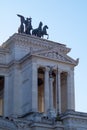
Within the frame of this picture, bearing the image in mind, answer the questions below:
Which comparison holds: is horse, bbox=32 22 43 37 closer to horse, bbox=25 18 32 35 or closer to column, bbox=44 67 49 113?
horse, bbox=25 18 32 35

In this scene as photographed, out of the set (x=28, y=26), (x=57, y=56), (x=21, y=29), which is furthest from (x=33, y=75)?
(x=28, y=26)

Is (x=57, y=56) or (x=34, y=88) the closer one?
(x=34, y=88)

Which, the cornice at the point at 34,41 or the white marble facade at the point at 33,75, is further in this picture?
the cornice at the point at 34,41

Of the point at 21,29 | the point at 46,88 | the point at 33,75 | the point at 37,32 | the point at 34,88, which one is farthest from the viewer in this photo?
the point at 37,32

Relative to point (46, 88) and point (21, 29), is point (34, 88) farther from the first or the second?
point (21, 29)

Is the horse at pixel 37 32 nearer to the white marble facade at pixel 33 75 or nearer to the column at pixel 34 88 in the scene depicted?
the white marble facade at pixel 33 75

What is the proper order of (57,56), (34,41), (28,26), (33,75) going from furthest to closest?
(28,26) < (34,41) < (57,56) < (33,75)

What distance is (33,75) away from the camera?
7206cm

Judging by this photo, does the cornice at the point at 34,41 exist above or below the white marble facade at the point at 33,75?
above

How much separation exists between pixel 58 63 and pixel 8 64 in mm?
8317

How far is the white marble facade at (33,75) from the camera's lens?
237ft

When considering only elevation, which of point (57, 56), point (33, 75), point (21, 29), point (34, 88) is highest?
point (21, 29)

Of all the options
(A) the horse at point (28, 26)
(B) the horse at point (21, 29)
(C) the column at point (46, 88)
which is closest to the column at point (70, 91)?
(C) the column at point (46, 88)

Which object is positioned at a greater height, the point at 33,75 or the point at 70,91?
the point at 33,75
